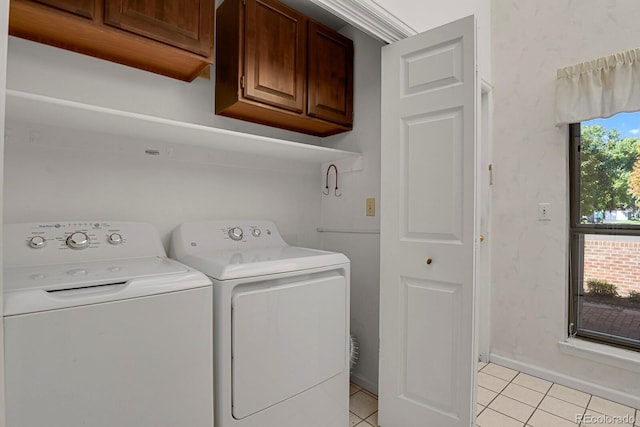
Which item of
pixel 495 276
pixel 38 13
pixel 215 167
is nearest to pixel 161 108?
pixel 215 167

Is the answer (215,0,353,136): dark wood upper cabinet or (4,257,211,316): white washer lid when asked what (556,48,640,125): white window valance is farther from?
(4,257,211,316): white washer lid

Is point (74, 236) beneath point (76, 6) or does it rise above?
beneath

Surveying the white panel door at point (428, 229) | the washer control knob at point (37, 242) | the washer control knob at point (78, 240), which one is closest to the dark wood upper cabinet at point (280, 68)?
the white panel door at point (428, 229)

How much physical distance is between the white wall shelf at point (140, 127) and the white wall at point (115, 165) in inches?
3.5

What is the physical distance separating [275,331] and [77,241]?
3.03ft

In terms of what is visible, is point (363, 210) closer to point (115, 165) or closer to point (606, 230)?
point (115, 165)

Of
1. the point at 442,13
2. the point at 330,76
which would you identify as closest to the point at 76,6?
the point at 330,76

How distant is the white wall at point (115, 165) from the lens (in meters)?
1.39

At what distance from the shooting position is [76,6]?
1201 mm

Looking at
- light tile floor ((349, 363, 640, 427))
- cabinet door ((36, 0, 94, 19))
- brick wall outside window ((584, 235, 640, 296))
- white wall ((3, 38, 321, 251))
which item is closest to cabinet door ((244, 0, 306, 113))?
white wall ((3, 38, 321, 251))

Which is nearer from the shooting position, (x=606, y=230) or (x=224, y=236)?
(x=224, y=236)

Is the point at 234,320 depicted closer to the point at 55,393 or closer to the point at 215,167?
the point at 55,393

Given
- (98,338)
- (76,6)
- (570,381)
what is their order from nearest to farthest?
1. (98,338)
2. (76,6)
3. (570,381)

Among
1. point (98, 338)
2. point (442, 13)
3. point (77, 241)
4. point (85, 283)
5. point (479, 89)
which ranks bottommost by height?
point (98, 338)
